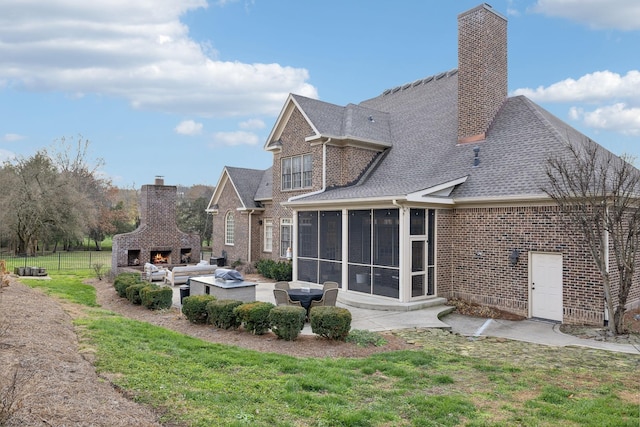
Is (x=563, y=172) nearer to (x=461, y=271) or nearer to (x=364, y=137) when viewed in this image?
(x=461, y=271)

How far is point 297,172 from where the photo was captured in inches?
752

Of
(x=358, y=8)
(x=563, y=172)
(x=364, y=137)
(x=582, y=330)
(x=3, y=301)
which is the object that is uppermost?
(x=358, y=8)

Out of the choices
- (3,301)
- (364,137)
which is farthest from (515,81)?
(3,301)

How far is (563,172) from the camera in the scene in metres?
10.5

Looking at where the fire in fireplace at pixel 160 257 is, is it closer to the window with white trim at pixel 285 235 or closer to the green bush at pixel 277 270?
the green bush at pixel 277 270

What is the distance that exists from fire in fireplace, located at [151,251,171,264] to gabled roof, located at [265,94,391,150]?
23.7 ft

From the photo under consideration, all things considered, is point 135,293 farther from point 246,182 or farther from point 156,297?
point 246,182

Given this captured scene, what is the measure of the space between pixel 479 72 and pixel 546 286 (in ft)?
26.2

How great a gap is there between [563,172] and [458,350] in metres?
5.50

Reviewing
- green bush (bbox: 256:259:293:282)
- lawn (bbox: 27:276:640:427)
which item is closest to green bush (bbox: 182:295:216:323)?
lawn (bbox: 27:276:640:427)

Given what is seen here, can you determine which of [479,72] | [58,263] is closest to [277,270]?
[479,72]

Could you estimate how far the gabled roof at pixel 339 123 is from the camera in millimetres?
17469

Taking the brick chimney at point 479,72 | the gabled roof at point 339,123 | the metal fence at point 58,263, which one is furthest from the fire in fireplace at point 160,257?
the brick chimney at point 479,72

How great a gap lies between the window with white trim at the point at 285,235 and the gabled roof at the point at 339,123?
3.56 metres
